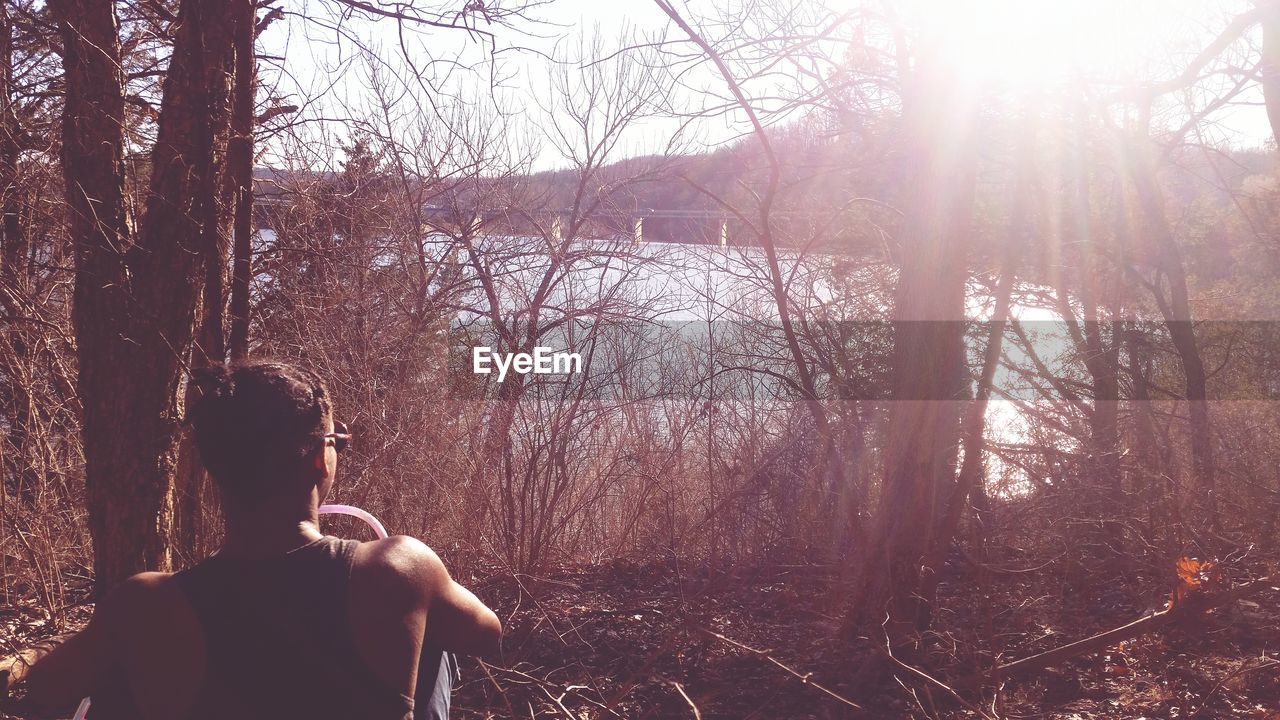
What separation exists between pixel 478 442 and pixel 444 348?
4.00 metres

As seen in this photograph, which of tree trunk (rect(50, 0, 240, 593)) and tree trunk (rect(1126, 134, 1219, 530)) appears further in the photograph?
tree trunk (rect(1126, 134, 1219, 530))

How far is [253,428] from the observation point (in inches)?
67.8

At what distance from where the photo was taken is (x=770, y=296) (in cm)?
977

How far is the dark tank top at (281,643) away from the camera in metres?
1.62

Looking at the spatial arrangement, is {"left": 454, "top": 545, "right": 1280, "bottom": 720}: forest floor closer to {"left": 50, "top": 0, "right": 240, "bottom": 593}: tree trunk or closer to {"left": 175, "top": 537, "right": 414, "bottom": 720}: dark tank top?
{"left": 50, "top": 0, "right": 240, "bottom": 593}: tree trunk

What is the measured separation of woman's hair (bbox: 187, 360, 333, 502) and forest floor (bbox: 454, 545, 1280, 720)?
7.40 ft

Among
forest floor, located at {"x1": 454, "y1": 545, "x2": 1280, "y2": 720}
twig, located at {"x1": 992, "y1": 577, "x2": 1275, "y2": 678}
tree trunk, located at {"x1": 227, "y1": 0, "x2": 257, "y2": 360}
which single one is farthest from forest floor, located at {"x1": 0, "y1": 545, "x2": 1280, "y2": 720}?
tree trunk, located at {"x1": 227, "y1": 0, "x2": 257, "y2": 360}

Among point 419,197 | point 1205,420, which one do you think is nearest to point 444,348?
point 419,197

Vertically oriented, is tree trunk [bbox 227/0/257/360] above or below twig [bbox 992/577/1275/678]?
above

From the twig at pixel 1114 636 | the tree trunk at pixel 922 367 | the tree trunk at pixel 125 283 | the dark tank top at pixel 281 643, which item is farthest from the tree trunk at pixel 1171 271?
the dark tank top at pixel 281 643

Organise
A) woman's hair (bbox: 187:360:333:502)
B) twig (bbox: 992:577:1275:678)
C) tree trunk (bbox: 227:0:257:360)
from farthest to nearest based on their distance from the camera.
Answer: tree trunk (bbox: 227:0:257:360) → twig (bbox: 992:577:1275:678) → woman's hair (bbox: 187:360:333:502)

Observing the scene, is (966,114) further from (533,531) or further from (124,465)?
(124,465)

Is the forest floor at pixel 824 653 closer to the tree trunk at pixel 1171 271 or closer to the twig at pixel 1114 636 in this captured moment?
the twig at pixel 1114 636

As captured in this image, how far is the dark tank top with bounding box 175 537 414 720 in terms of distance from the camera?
162 cm
